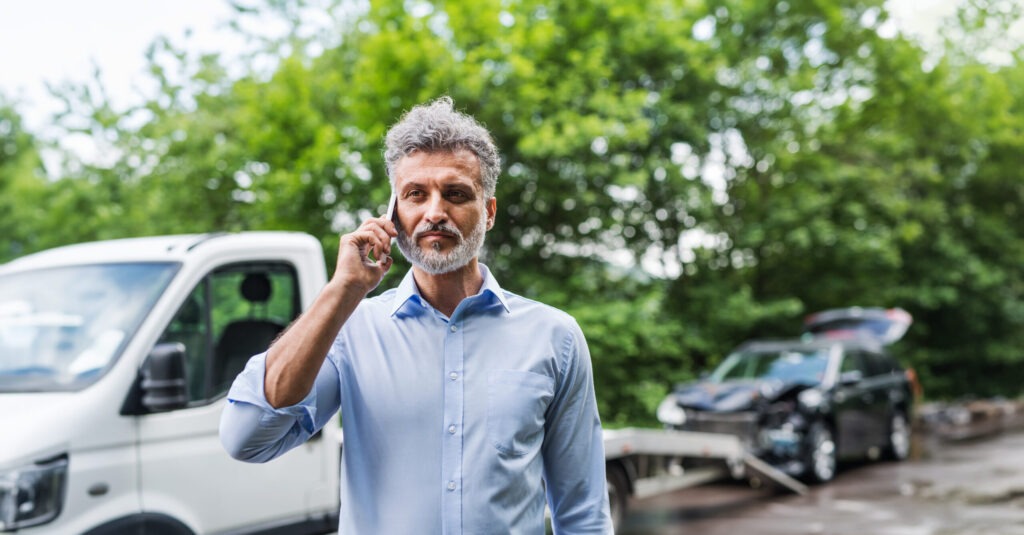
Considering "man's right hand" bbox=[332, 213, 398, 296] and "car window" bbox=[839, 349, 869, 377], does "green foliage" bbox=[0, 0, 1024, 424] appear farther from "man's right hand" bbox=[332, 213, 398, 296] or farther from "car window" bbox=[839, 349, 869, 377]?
"man's right hand" bbox=[332, 213, 398, 296]

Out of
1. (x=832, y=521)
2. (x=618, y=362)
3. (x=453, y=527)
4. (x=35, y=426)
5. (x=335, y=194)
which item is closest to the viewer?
(x=453, y=527)

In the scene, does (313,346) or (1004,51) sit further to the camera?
(1004,51)

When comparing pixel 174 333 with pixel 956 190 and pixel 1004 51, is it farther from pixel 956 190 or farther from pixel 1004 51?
pixel 1004 51

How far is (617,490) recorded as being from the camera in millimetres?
7871

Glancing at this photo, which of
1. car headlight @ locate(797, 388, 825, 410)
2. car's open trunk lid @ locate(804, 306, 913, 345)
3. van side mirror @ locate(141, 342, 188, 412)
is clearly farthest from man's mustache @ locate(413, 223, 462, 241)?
car's open trunk lid @ locate(804, 306, 913, 345)

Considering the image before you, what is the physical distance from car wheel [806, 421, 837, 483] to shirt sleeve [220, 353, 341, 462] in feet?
33.9

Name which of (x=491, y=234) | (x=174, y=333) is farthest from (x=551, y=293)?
(x=174, y=333)

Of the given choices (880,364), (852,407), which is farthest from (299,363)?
(880,364)

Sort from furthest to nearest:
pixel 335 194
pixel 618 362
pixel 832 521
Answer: pixel 618 362 < pixel 335 194 < pixel 832 521

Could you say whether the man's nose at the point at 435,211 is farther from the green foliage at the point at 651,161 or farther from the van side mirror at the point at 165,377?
the green foliage at the point at 651,161

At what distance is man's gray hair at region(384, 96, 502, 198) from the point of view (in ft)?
7.21

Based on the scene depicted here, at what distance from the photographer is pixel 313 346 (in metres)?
1.88

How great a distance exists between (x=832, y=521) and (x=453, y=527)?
800 cm

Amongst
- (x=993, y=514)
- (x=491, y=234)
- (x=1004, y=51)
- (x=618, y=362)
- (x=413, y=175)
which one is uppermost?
(x=1004, y=51)
